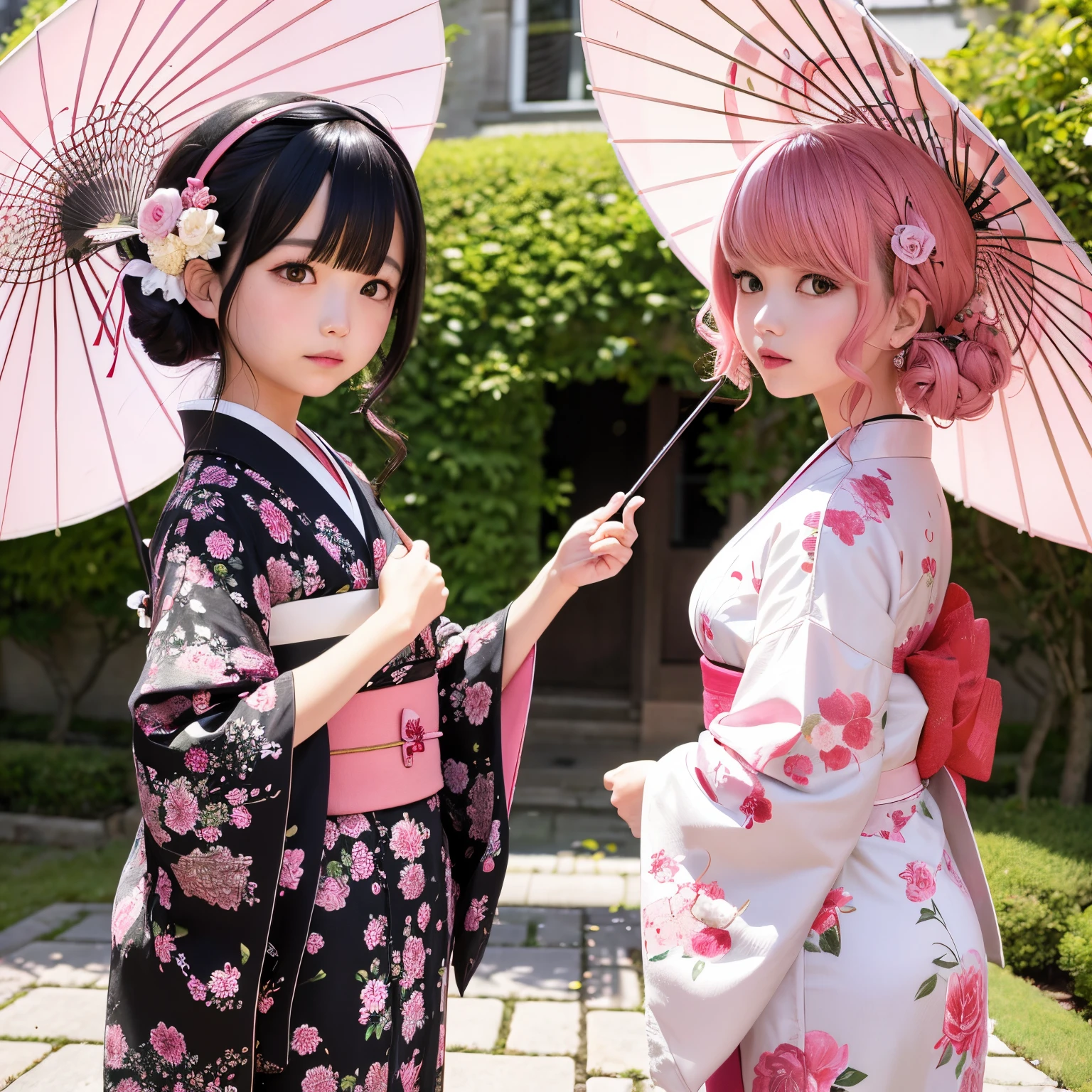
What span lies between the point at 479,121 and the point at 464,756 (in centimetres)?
701

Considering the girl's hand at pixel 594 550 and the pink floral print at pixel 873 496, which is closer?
the pink floral print at pixel 873 496

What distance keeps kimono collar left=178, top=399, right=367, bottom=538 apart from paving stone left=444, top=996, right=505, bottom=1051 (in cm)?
232

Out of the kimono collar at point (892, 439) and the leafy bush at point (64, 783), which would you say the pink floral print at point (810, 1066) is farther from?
the leafy bush at point (64, 783)

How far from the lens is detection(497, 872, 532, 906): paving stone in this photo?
190 inches

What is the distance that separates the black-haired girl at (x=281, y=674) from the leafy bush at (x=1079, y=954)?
2.51 m

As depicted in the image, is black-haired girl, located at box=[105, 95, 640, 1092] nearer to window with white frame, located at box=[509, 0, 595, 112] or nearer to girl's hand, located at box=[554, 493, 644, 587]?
girl's hand, located at box=[554, 493, 644, 587]

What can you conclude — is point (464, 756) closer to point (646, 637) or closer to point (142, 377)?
point (142, 377)

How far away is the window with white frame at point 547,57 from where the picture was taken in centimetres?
818

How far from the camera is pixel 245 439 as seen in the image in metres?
1.86

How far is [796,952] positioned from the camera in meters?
1.64

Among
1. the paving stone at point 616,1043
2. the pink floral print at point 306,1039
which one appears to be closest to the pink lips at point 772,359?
the pink floral print at point 306,1039

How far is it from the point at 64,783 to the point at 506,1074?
12.4 ft

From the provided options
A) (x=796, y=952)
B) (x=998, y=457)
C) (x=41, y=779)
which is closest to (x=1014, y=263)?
(x=998, y=457)

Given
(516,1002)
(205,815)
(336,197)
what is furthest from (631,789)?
(516,1002)
